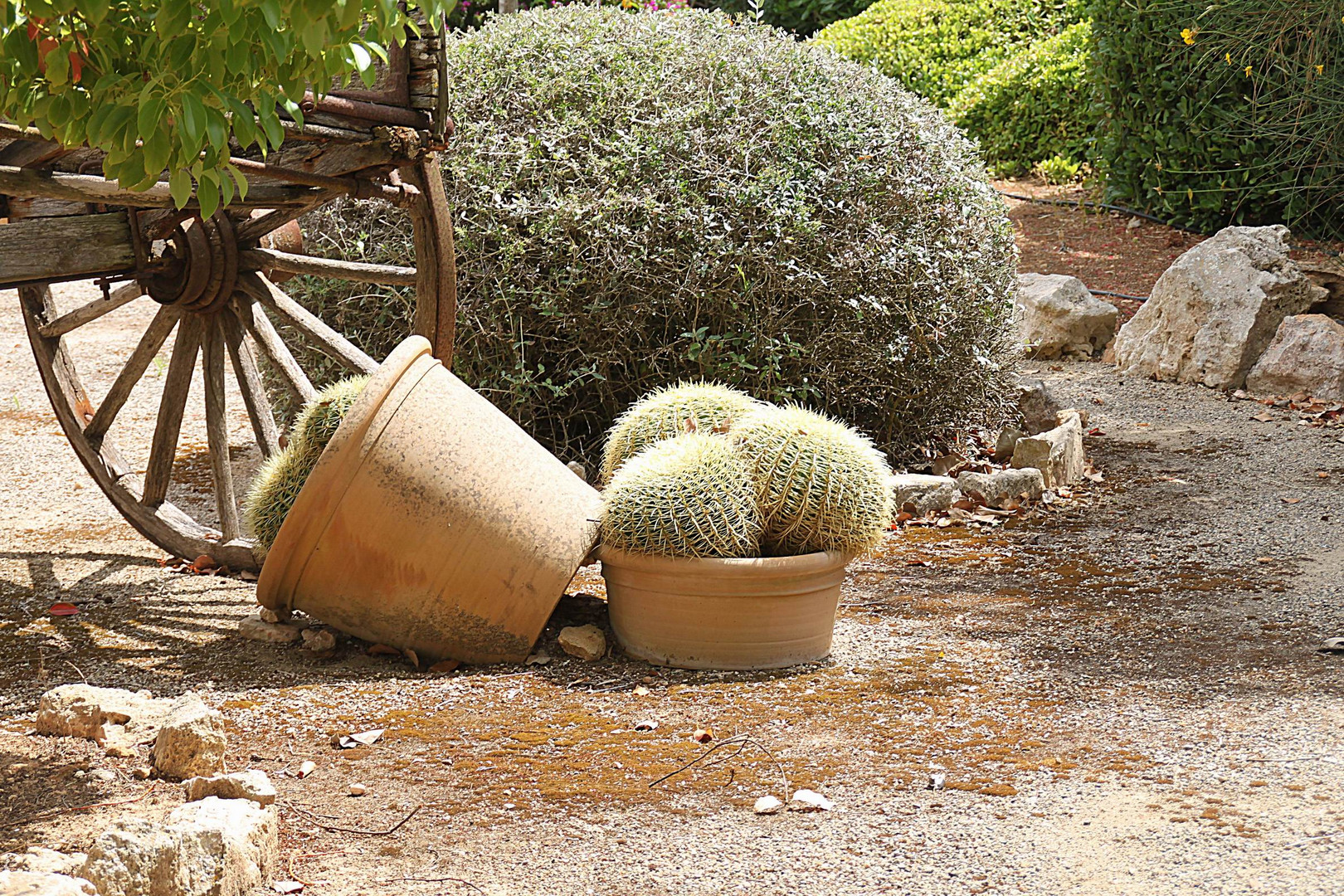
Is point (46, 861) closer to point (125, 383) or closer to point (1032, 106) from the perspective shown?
point (125, 383)

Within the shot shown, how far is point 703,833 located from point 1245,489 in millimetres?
3392

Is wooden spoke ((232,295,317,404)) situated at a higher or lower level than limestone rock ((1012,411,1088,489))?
higher

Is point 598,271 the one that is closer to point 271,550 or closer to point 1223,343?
point 271,550

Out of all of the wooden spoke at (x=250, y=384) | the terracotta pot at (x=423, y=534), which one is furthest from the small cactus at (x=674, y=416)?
the wooden spoke at (x=250, y=384)

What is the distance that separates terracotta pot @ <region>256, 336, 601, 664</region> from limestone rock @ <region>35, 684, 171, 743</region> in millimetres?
478

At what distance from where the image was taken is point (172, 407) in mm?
4277

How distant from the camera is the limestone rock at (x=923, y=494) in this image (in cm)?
484

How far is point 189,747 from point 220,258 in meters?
1.88

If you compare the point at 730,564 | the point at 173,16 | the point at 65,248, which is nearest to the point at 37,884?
the point at 173,16

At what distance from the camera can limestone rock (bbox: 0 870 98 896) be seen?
1.83 metres

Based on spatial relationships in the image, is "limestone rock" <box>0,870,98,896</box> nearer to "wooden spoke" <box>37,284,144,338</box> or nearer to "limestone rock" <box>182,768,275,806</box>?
"limestone rock" <box>182,768,275,806</box>

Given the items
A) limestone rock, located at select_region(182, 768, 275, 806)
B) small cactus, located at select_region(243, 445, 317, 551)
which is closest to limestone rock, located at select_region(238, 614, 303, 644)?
small cactus, located at select_region(243, 445, 317, 551)

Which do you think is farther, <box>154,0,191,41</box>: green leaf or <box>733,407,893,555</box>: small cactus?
<box>733,407,893,555</box>: small cactus

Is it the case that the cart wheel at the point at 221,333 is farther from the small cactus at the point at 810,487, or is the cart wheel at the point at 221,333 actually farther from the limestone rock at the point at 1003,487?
the limestone rock at the point at 1003,487
